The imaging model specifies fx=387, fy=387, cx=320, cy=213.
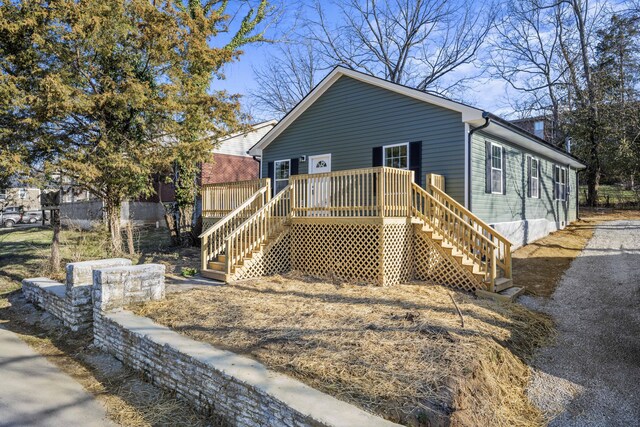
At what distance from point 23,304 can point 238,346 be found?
19.3ft

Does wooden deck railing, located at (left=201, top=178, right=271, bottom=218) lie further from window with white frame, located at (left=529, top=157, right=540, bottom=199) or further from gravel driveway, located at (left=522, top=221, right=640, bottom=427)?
window with white frame, located at (left=529, top=157, right=540, bottom=199)

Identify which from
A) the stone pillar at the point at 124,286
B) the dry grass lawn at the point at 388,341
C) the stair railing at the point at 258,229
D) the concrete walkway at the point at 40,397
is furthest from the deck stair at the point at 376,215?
the concrete walkway at the point at 40,397

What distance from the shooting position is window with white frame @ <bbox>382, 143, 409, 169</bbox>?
32.8 ft

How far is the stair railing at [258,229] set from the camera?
779cm

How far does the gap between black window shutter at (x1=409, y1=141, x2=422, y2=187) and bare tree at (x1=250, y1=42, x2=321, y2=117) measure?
19.4 m

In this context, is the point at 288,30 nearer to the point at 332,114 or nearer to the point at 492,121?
the point at 332,114

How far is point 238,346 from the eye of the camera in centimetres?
420

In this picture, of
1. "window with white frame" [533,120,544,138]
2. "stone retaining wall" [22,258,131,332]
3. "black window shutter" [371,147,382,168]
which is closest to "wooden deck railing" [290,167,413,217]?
"black window shutter" [371,147,382,168]

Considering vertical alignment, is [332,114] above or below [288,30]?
below

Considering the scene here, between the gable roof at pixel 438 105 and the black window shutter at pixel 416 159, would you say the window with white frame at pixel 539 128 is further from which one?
the black window shutter at pixel 416 159

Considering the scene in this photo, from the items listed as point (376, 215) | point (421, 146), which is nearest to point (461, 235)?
point (376, 215)

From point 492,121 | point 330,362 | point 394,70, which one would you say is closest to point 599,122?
point 394,70

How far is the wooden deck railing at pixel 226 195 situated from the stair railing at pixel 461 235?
3927 millimetres

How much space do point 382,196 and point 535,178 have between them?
862 centimetres
